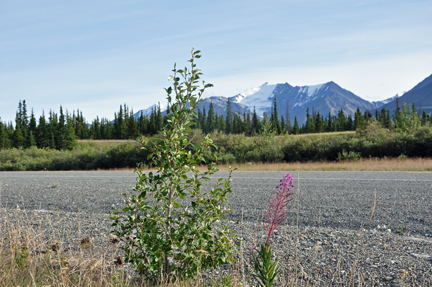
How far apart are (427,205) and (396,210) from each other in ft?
2.76

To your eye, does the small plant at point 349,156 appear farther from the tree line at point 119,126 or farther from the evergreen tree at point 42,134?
the evergreen tree at point 42,134

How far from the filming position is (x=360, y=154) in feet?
65.1

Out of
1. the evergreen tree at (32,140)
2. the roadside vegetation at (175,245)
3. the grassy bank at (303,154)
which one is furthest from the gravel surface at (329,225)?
the evergreen tree at (32,140)

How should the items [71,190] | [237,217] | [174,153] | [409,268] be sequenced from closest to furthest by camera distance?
[174,153] < [409,268] < [237,217] < [71,190]

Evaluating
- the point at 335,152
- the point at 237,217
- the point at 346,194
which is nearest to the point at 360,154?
the point at 335,152

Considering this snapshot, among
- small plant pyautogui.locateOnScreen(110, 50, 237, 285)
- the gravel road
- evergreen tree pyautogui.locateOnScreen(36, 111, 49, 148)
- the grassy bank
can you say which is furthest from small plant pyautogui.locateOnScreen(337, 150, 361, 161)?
evergreen tree pyautogui.locateOnScreen(36, 111, 49, 148)

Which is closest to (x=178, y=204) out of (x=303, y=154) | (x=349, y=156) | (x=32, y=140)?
(x=349, y=156)

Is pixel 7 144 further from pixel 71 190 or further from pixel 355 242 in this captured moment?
pixel 355 242

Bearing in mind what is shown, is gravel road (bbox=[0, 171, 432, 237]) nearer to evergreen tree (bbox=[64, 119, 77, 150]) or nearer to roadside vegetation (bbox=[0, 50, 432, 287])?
roadside vegetation (bbox=[0, 50, 432, 287])

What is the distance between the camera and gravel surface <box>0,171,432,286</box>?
125 inches

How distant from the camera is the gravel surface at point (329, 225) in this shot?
3181 mm

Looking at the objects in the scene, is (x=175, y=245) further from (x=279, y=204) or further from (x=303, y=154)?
(x=303, y=154)

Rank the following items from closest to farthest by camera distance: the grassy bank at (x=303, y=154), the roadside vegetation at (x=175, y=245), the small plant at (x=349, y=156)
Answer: the roadside vegetation at (x=175, y=245) → the grassy bank at (x=303, y=154) → the small plant at (x=349, y=156)

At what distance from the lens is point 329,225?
16.6 feet
